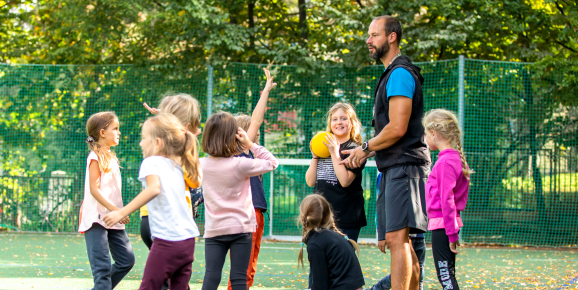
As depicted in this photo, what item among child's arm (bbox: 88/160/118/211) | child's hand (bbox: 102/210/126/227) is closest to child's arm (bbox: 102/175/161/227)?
child's hand (bbox: 102/210/126/227)

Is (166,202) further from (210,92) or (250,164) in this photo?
(210,92)

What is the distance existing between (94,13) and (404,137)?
767 centimetres

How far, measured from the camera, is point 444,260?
352 cm

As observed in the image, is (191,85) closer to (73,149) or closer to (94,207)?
(73,149)

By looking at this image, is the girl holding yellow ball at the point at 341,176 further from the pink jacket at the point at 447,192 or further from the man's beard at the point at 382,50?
the man's beard at the point at 382,50

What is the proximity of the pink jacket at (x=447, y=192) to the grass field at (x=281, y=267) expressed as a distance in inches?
60.2

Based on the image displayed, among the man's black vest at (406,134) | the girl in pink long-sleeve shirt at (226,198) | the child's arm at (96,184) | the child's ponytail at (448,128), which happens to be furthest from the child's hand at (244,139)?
the child's ponytail at (448,128)

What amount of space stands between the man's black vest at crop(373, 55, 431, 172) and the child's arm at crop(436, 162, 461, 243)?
9.7 inches

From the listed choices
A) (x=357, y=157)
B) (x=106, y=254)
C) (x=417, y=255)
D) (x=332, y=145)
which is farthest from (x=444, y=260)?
(x=106, y=254)

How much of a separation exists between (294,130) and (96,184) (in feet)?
17.1

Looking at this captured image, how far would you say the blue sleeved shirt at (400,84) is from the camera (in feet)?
10.6

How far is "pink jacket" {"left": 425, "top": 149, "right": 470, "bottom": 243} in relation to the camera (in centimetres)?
347

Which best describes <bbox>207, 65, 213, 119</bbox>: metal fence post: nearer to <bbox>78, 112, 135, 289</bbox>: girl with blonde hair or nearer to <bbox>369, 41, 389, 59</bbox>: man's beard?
<bbox>78, 112, 135, 289</bbox>: girl with blonde hair

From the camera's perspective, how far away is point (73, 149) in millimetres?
8789
